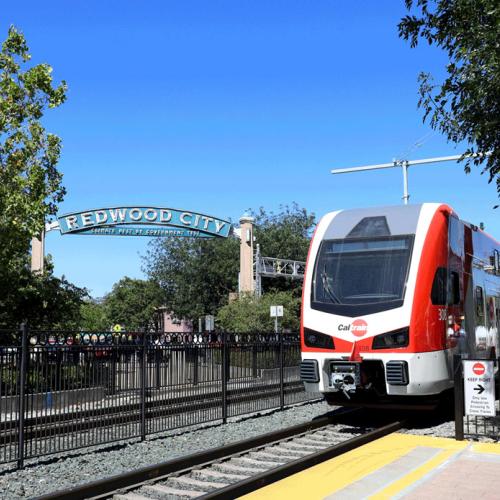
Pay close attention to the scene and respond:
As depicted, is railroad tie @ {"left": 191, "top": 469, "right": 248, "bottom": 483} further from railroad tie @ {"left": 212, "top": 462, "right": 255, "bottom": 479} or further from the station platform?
the station platform

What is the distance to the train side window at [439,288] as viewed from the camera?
446 inches

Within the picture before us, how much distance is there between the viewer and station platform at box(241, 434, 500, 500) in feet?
23.3

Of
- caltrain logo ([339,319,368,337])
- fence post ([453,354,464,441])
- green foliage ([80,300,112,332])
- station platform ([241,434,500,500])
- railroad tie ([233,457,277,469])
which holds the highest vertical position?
green foliage ([80,300,112,332])

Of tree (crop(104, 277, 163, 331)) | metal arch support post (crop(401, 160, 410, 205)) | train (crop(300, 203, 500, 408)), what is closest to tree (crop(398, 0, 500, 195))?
train (crop(300, 203, 500, 408))

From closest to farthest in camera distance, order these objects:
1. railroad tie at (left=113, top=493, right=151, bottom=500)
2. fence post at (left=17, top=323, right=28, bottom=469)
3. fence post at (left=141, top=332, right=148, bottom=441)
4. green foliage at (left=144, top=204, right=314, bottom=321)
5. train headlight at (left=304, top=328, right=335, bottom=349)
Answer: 1. railroad tie at (left=113, top=493, right=151, bottom=500)
2. fence post at (left=17, top=323, right=28, bottom=469)
3. fence post at (left=141, top=332, right=148, bottom=441)
4. train headlight at (left=304, top=328, right=335, bottom=349)
5. green foliage at (left=144, top=204, right=314, bottom=321)

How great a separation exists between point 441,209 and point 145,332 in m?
5.52

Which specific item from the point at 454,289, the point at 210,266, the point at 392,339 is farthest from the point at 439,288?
the point at 210,266

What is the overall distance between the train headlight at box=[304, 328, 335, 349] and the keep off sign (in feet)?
7.29

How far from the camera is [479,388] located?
10383 millimetres

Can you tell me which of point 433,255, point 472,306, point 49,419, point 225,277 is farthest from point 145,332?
point 225,277

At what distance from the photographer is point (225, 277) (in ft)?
180

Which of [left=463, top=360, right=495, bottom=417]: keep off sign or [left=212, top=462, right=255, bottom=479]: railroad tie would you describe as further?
[left=463, top=360, right=495, bottom=417]: keep off sign

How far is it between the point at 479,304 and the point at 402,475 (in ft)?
23.7

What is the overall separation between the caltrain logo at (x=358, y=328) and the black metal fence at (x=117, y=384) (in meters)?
2.59
